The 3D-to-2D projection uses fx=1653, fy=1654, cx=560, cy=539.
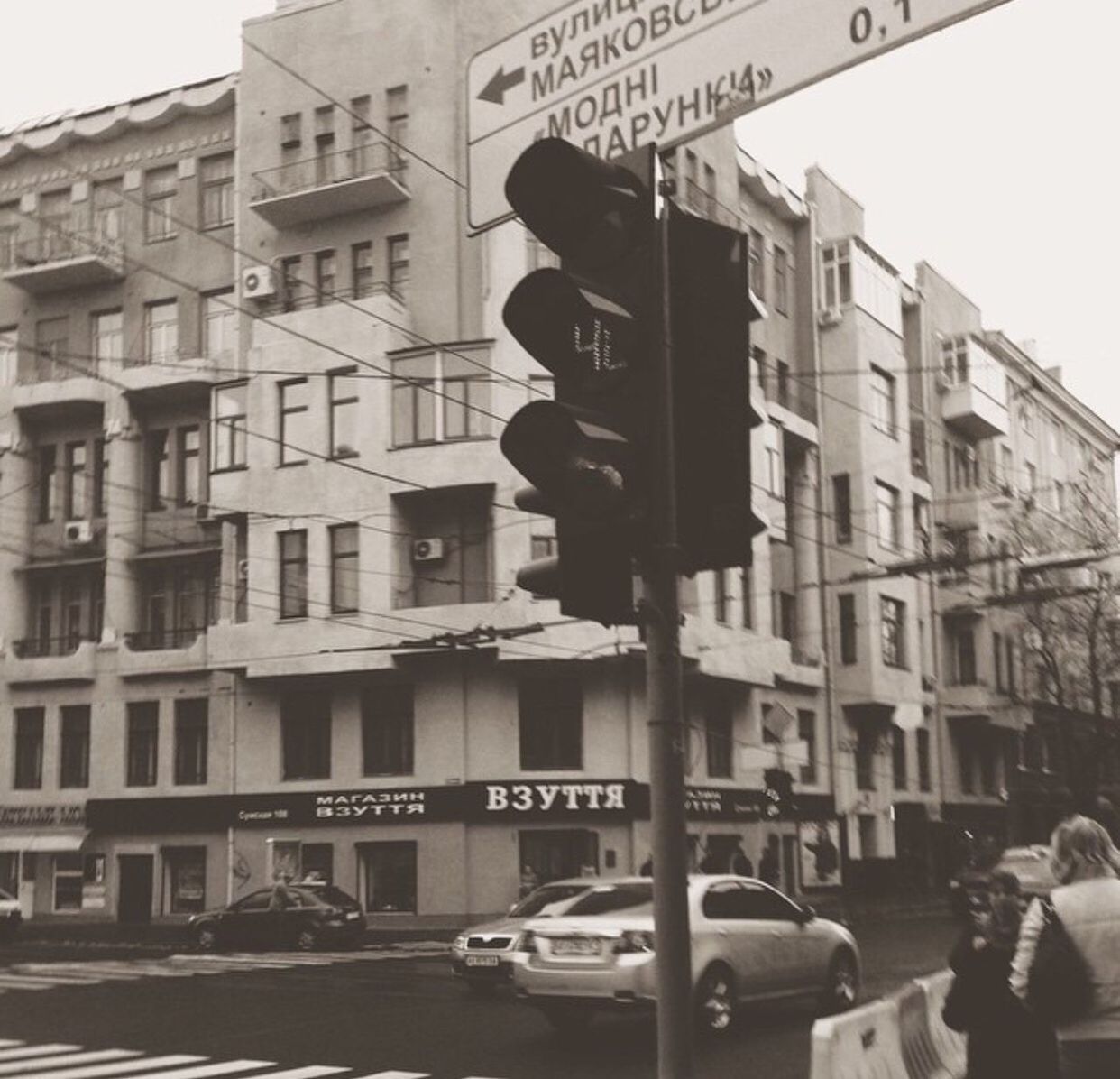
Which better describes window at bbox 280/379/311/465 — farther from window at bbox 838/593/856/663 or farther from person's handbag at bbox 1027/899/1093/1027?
person's handbag at bbox 1027/899/1093/1027

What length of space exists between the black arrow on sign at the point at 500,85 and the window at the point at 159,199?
4274cm

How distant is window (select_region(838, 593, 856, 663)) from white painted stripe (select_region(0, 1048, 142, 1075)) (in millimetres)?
37350

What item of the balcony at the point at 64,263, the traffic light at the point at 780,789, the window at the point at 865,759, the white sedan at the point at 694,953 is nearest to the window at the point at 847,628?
the window at the point at 865,759

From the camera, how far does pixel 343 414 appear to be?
40.5 metres

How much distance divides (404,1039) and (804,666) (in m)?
33.5

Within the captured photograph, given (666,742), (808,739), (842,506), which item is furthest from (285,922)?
(666,742)

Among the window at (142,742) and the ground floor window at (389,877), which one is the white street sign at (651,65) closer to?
the ground floor window at (389,877)

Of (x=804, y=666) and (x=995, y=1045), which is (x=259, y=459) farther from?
(x=995, y=1045)

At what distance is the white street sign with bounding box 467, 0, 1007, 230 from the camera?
4.00m

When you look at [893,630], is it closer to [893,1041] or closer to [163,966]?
[163,966]

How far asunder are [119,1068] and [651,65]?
12110 millimetres

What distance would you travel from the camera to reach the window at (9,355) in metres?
47.2

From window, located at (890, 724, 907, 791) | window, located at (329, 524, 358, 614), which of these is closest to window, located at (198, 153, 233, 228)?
window, located at (329, 524, 358, 614)

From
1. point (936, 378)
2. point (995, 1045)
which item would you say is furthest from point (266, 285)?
point (995, 1045)
